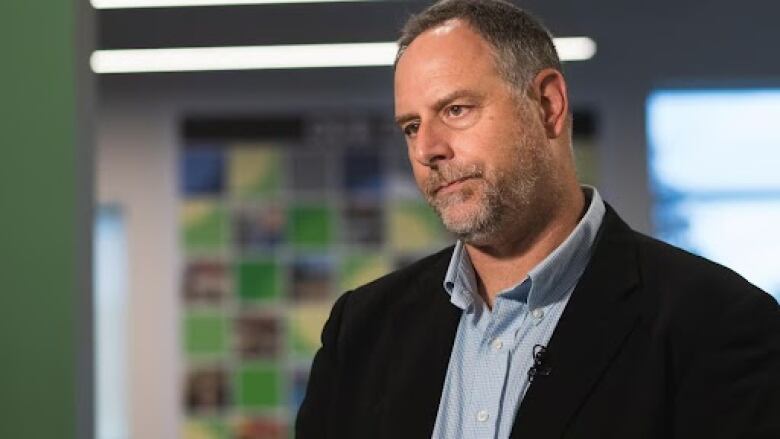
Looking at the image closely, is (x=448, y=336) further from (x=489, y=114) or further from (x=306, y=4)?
(x=306, y=4)

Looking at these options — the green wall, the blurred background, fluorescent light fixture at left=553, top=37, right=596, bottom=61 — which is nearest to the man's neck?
the green wall

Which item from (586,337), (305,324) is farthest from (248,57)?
(586,337)

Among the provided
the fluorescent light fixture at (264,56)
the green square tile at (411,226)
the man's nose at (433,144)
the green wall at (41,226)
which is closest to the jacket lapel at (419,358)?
the man's nose at (433,144)

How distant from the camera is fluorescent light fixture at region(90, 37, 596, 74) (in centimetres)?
700

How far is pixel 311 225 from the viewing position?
778cm

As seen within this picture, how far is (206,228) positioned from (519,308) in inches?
241

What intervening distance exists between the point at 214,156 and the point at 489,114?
20.2 feet

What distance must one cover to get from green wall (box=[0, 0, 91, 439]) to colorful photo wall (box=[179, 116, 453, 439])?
17.6 feet

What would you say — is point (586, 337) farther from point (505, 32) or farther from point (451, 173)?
point (505, 32)

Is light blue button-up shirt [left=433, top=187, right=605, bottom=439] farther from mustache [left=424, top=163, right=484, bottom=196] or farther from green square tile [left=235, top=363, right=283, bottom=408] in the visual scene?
green square tile [left=235, top=363, right=283, bottom=408]

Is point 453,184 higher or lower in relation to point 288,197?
lower

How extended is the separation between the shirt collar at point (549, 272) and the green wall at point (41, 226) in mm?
850

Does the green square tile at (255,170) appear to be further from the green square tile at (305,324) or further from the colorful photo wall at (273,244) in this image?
the green square tile at (305,324)

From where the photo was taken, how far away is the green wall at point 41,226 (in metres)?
2.34
